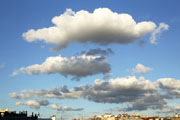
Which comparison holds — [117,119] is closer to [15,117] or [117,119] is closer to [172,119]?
[172,119]

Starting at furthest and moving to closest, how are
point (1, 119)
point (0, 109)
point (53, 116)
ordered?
point (53, 116) → point (0, 109) → point (1, 119)

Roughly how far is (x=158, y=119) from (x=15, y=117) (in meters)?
111

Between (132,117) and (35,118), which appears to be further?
(132,117)

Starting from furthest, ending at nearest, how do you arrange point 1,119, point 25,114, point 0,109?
point 0,109, point 25,114, point 1,119

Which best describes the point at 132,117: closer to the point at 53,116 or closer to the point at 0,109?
the point at 53,116

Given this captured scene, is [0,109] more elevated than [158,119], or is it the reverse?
[0,109]

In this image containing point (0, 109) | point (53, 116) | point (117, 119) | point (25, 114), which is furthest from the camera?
point (117, 119)

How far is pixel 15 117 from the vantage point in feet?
387

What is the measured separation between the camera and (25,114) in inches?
4884

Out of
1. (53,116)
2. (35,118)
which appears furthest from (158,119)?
(35,118)

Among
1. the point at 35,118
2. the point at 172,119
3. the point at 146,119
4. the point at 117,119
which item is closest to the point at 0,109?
the point at 35,118

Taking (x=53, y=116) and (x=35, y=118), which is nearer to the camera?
(x=35, y=118)

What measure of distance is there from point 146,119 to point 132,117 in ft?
33.2

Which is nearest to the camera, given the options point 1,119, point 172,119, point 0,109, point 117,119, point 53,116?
point 1,119
